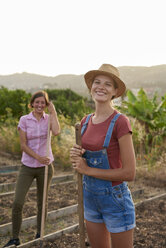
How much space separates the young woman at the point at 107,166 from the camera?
2.00 meters

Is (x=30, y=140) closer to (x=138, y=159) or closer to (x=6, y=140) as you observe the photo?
(x=138, y=159)

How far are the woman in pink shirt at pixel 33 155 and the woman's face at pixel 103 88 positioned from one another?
5.29ft

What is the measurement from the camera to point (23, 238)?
162 inches

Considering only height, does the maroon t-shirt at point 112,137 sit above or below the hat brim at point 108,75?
below

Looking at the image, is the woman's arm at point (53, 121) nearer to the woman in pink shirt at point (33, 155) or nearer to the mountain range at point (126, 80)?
the woman in pink shirt at point (33, 155)

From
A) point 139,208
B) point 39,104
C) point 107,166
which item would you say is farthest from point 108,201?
→ point 139,208

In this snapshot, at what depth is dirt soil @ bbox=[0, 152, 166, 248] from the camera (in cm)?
398

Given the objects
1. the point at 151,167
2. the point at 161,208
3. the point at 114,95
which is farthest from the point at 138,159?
the point at 114,95

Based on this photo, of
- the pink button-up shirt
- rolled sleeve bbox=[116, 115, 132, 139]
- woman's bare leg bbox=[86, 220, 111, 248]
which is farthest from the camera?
the pink button-up shirt

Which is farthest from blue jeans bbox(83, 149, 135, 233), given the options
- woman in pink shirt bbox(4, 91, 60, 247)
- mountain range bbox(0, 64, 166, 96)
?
mountain range bbox(0, 64, 166, 96)

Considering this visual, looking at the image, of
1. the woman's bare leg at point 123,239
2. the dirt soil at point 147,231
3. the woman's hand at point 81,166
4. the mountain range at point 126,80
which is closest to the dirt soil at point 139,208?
the dirt soil at point 147,231

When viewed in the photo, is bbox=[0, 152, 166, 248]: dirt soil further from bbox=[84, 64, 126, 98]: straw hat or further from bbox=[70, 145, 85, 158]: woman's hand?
bbox=[84, 64, 126, 98]: straw hat

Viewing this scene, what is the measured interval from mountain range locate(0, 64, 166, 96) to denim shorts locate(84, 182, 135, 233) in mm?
53286

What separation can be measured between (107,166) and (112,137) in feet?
0.67
